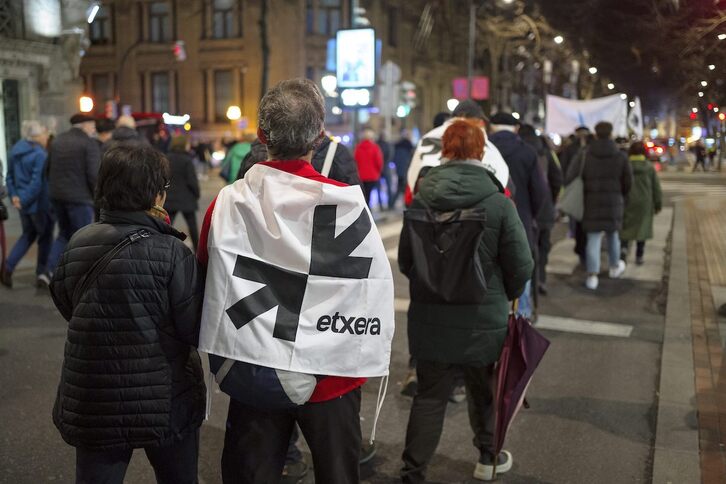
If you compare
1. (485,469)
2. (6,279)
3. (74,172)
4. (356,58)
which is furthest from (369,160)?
(485,469)

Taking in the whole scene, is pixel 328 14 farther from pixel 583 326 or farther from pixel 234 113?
pixel 583 326

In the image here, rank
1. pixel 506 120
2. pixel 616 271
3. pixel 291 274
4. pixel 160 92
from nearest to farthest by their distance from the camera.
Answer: pixel 291 274 → pixel 506 120 → pixel 616 271 → pixel 160 92

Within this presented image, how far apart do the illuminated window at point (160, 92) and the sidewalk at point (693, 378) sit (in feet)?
124

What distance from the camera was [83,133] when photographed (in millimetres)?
8086

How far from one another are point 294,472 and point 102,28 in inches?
1847

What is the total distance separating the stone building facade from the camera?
41.7 metres

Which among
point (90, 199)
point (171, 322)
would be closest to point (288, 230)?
point (171, 322)

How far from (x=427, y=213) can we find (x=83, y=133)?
5.60m

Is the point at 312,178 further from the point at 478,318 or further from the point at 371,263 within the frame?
the point at 478,318

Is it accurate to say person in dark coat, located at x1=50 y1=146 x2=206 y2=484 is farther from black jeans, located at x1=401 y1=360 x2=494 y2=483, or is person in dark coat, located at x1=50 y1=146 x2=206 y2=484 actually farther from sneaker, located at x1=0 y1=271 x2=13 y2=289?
sneaker, located at x1=0 y1=271 x2=13 y2=289

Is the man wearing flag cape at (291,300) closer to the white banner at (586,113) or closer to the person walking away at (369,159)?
the person walking away at (369,159)

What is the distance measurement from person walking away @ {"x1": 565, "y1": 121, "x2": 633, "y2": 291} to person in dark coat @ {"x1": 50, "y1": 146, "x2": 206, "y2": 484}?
7354 millimetres

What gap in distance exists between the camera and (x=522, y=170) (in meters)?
6.24

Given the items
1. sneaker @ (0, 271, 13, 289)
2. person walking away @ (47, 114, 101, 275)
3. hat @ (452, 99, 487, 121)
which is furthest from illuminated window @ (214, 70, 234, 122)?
hat @ (452, 99, 487, 121)
